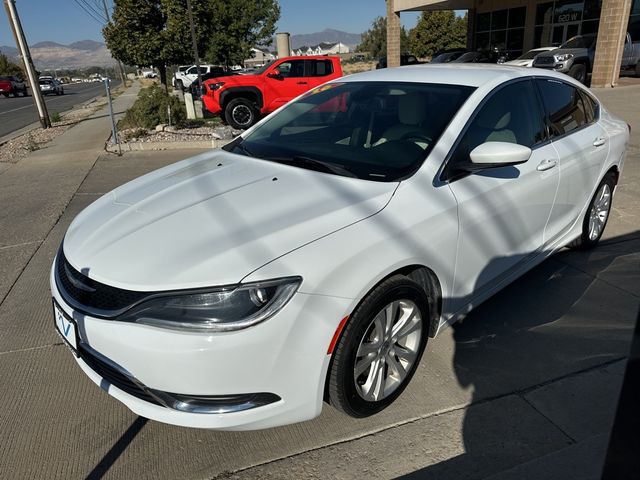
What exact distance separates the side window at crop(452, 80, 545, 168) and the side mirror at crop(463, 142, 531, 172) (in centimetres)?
11

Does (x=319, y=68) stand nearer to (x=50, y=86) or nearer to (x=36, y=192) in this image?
(x=36, y=192)

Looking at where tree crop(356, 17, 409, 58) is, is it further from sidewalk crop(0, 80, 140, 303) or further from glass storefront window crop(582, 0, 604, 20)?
sidewalk crop(0, 80, 140, 303)

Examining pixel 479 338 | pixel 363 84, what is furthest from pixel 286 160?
pixel 479 338

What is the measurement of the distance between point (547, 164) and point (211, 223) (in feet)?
7.37

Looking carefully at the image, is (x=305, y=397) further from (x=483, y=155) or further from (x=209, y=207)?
(x=483, y=155)

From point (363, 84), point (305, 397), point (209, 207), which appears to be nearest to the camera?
point (305, 397)

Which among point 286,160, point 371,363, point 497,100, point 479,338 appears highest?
point 497,100

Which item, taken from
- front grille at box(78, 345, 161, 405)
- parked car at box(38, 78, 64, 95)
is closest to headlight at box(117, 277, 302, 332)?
front grille at box(78, 345, 161, 405)

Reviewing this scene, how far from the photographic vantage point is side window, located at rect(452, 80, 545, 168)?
9.08 ft

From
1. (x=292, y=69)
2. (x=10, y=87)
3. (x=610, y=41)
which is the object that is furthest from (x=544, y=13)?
(x=10, y=87)

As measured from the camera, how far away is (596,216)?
165 inches

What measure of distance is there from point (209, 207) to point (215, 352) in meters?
0.85

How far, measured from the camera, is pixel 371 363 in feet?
7.63

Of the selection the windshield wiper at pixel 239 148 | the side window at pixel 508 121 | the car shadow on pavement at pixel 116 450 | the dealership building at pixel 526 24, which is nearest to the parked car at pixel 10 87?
the dealership building at pixel 526 24
